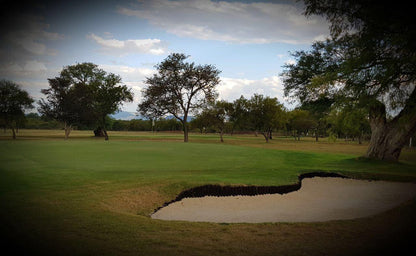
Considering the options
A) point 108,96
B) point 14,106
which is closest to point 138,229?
point 14,106

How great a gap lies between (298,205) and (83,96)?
60244 mm

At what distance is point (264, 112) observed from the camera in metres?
75.6

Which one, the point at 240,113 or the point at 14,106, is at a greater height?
the point at 240,113

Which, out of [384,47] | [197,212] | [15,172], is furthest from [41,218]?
[384,47]

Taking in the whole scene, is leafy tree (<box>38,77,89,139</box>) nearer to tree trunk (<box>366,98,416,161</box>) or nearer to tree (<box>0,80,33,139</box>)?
tree (<box>0,80,33,139</box>)

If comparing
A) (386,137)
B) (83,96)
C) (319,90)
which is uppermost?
(83,96)

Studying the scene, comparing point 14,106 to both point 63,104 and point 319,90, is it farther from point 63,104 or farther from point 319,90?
point 319,90

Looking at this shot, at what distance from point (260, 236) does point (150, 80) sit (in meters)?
48.3

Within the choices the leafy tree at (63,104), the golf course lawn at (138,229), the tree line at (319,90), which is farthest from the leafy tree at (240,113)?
the golf course lawn at (138,229)

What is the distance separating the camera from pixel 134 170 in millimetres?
15742

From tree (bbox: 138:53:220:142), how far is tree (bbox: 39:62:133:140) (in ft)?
56.4

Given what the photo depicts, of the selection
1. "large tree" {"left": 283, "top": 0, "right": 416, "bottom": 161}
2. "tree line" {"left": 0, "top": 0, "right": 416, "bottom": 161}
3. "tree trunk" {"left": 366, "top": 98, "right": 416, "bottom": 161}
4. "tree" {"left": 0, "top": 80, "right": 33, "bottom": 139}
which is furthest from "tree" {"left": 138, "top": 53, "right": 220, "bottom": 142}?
"large tree" {"left": 283, "top": 0, "right": 416, "bottom": 161}

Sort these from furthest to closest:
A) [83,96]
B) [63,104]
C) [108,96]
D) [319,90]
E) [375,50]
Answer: [108,96] → [83,96] → [63,104] → [319,90] → [375,50]

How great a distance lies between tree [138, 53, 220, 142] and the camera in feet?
167
